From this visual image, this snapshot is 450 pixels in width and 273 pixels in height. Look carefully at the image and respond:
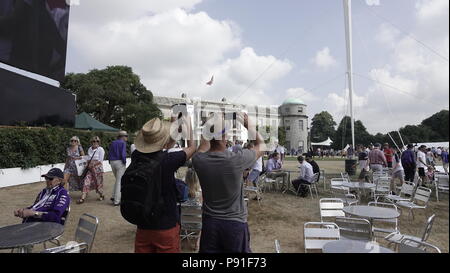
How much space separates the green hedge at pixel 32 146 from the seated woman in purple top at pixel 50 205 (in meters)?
7.58

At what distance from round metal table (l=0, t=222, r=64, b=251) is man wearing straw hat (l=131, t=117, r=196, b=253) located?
1118 mm

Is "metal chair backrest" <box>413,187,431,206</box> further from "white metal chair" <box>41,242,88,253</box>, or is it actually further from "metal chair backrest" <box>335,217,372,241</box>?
"white metal chair" <box>41,242,88,253</box>

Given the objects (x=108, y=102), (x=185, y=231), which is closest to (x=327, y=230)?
(x=185, y=231)

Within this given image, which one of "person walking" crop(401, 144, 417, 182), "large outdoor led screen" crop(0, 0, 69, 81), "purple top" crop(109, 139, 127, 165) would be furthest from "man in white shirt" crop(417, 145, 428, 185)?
"large outdoor led screen" crop(0, 0, 69, 81)

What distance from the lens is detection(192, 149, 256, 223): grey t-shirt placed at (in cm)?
197

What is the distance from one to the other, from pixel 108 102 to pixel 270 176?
73.0 ft

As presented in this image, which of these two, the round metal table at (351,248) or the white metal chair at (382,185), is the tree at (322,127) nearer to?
the white metal chair at (382,185)

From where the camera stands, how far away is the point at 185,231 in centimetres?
434

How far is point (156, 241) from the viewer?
6.44 ft

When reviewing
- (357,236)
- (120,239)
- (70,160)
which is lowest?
(120,239)

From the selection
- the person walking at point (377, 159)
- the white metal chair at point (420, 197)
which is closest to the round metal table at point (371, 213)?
the white metal chair at point (420, 197)

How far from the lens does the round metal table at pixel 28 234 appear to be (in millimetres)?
2361

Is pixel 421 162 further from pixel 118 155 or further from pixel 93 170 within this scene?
pixel 93 170

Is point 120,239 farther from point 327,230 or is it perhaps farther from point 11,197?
point 11,197
